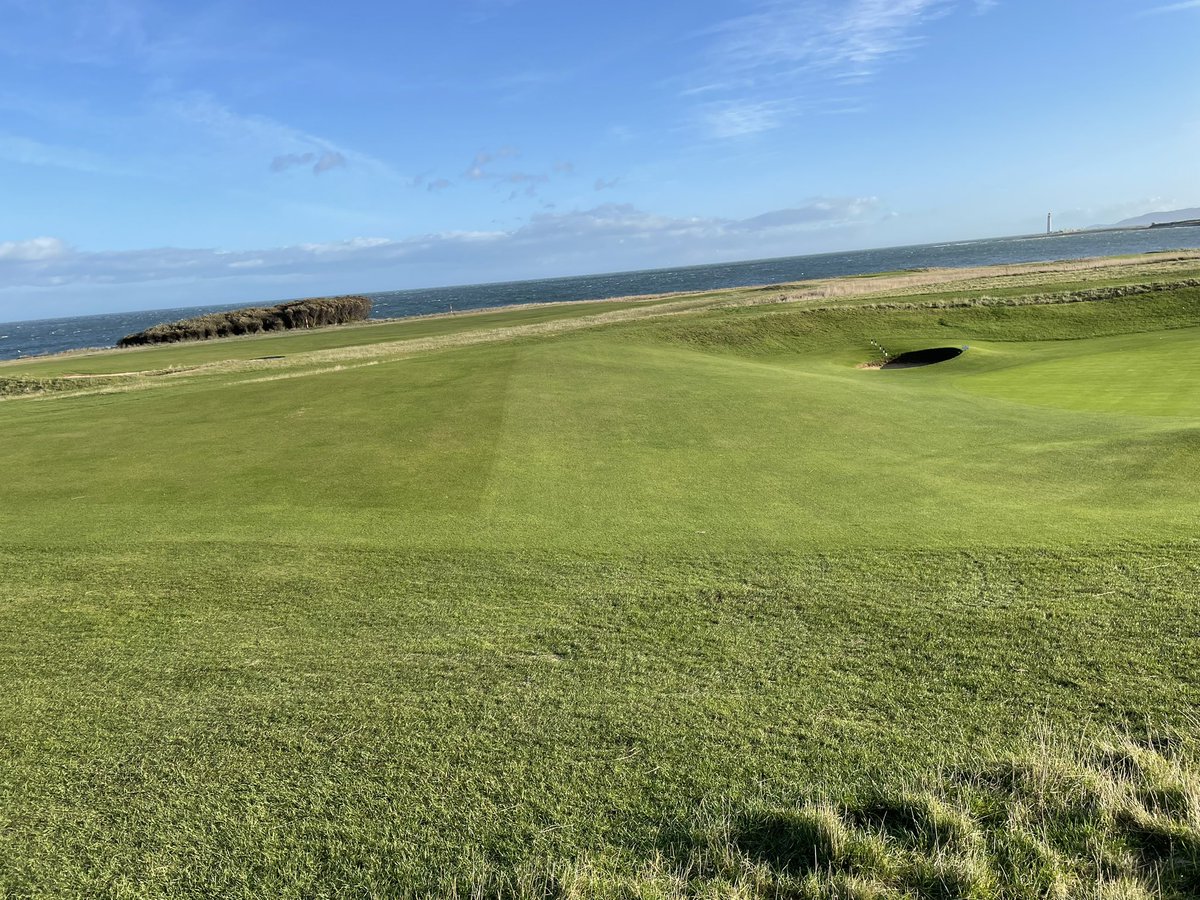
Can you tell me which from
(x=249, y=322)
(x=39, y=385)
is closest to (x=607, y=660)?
(x=39, y=385)

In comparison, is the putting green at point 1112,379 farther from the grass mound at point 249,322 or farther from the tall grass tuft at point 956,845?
the grass mound at point 249,322

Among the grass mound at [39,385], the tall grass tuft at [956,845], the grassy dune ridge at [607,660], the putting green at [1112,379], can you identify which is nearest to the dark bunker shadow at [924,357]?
the putting green at [1112,379]

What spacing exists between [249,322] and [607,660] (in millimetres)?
66681

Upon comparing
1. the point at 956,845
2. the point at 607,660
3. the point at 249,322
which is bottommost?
the point at 956,845

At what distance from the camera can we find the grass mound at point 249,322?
57312 mm

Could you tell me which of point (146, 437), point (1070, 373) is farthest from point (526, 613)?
point (1070, 373)

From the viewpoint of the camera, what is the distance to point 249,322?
6206 centimetres

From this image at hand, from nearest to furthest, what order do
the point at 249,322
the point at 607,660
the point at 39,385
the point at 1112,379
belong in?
the point at 607,660 < the point at 1112,379 < the point at 39,385 < the point at 249,322

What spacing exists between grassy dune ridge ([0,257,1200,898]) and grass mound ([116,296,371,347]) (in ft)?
178

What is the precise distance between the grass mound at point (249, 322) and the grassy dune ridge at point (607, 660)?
54248 millimetres

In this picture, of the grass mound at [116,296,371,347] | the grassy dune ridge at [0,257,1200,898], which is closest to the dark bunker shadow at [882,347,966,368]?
the grassy dune ridge at [0,257,1200,898]

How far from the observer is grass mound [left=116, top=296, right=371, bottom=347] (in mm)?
57312

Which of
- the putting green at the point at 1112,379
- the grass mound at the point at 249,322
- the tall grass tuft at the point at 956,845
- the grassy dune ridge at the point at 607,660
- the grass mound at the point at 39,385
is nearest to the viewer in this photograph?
the tall grass tuft at the point at 956,845

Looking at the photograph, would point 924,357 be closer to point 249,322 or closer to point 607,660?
point 607,660
